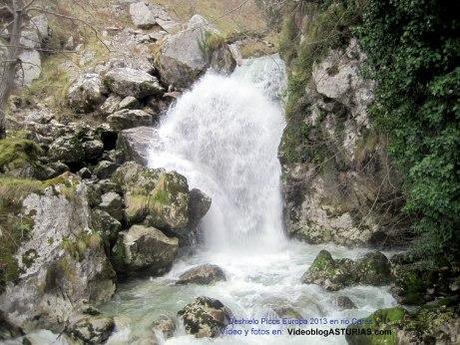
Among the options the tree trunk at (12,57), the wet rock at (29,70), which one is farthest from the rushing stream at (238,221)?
the wet rock at (29,70)

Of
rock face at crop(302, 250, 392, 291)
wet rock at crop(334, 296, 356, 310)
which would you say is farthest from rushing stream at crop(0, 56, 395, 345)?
rock face at crop(302, 250, 392, 291)

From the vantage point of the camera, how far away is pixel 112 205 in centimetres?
1284

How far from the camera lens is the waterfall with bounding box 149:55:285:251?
599 inches

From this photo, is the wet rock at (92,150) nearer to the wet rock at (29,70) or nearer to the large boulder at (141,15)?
the wet rock at (29,70)

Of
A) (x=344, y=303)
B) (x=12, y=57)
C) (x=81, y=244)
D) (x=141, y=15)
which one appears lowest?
(x=344, y=303)

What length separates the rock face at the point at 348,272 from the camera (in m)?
10.7

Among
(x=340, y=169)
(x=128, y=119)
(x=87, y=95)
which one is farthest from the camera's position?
(x=87, y=95)

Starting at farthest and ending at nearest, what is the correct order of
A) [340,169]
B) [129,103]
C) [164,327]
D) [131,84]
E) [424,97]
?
[131,84], [129,103], [340,169], [164,327], [424,97]

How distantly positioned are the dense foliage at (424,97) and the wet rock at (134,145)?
9803 millimetres

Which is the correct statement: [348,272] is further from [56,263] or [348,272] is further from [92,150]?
[92,150]

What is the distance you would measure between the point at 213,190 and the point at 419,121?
28.6 feet

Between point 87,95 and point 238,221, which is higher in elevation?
point 87,95

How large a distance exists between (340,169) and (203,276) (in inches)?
215

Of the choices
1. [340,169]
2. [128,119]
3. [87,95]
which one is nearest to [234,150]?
[340,169]
